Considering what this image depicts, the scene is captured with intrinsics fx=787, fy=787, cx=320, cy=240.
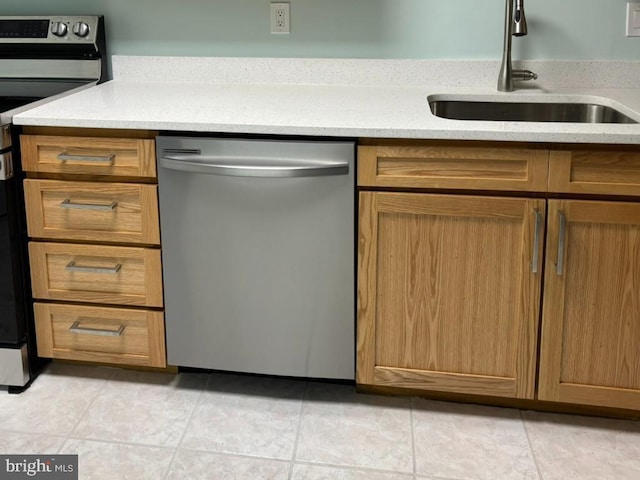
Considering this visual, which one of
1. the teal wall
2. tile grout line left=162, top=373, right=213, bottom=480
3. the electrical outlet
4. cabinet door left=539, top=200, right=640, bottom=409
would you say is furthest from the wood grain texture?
the electrical outlet

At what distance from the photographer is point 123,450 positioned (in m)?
2.04

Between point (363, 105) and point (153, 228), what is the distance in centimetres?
69

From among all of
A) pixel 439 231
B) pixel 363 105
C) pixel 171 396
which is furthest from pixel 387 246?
pixel 171 396

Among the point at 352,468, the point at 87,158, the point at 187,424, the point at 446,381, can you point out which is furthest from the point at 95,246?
the point at 446,381

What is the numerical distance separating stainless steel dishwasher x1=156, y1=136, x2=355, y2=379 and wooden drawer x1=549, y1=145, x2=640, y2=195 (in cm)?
52

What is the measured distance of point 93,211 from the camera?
2197mm

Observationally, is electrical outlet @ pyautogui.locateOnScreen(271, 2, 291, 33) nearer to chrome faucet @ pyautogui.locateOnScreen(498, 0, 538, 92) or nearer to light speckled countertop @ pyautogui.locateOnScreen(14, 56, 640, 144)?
light speckled countertop @ pyautogui.locateOnScreen(14, 56, 640, 144)

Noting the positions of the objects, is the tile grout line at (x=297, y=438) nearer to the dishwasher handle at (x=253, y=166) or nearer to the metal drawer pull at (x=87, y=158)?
the dishwasher handle at (x=253, y=166)

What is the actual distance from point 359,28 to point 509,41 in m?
0.48

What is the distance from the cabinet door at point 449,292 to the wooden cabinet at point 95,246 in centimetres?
60

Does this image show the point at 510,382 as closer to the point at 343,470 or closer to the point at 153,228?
the point at 343,470

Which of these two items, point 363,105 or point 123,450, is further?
point 363,105

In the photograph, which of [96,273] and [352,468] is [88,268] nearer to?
[96,273]

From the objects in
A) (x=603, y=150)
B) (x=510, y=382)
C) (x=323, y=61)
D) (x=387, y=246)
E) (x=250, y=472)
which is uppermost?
(x=323, y=61)
